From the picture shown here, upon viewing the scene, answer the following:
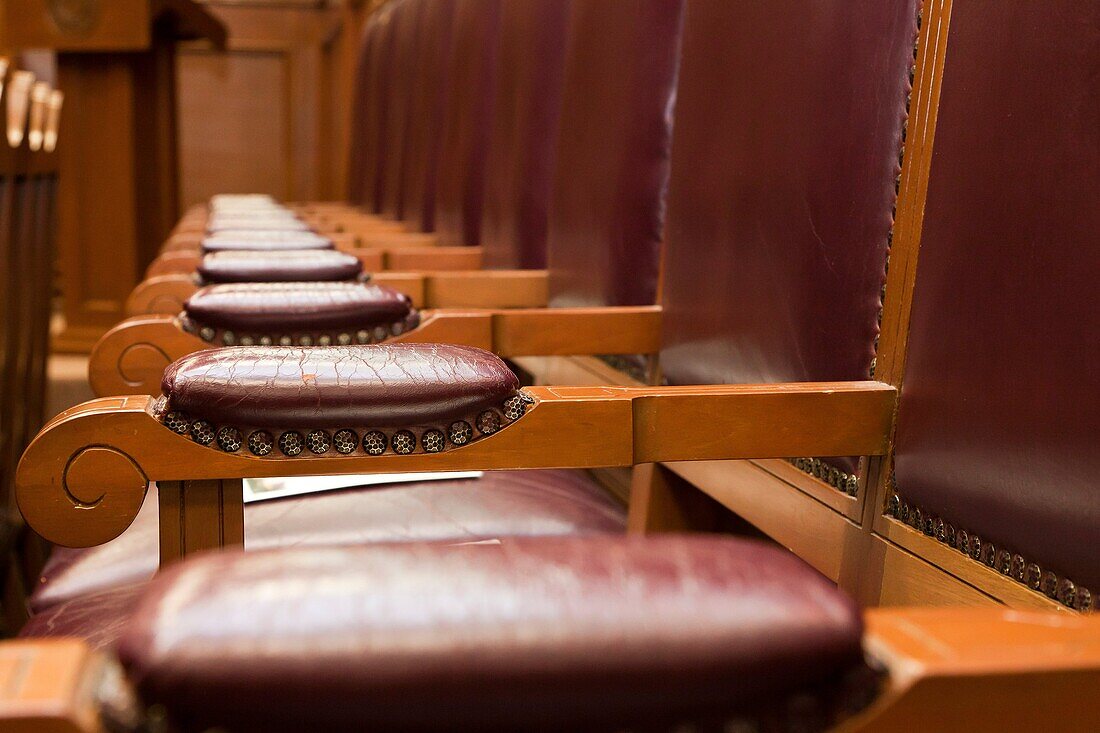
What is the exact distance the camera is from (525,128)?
3.81 feet

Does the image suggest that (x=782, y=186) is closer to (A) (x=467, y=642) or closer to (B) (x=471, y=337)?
(B) (x=471, y=337)

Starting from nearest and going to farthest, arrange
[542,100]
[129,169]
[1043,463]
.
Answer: [1043,463] → [542,100] → [129,169]

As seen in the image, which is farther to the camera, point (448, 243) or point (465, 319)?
point (448, 243)

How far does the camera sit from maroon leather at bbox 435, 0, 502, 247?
4.63 feet

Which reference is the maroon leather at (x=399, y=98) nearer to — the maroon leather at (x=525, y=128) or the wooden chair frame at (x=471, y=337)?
the maroon leather at (x=525, y=128)

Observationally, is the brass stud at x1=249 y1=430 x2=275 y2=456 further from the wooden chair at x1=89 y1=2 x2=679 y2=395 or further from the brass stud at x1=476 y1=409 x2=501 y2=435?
the wooden chair at x1=89 y1=2 x2=679 y2=395

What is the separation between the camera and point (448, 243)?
5.23 feet

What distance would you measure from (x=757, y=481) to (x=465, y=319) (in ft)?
0.69

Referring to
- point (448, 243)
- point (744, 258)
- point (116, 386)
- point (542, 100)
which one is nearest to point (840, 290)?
point (744, 258)

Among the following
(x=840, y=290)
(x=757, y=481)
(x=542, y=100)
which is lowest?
(x=757, y=481)

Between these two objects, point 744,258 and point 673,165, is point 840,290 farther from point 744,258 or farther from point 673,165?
point 673,165

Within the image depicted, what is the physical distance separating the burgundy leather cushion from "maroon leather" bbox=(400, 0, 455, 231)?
1.00 metres

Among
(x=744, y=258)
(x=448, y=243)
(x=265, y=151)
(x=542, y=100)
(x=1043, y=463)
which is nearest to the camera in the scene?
(x=1043, y=463)

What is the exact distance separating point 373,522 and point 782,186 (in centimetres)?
30
